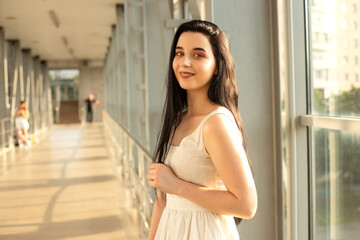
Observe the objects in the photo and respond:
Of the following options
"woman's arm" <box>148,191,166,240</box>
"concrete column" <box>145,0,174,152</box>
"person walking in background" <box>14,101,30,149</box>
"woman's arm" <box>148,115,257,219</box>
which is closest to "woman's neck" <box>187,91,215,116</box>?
"woman's arm" <box>148,115,257,219</box>

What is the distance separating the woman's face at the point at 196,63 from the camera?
1123mm

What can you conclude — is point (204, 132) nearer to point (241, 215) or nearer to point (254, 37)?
point (241, 215)

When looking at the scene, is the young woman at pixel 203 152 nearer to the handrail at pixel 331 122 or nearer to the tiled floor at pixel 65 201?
the handrail at pixel 331 122

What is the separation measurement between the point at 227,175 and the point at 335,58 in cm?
111

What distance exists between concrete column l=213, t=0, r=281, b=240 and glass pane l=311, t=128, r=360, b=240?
0.74ft

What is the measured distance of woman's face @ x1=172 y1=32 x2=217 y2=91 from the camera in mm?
1123

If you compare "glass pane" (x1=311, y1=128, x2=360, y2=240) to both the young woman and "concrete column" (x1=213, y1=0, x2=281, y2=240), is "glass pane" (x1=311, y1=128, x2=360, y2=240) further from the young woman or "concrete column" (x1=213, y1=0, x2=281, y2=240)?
the young woman

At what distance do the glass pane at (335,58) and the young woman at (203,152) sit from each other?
80 centimetres

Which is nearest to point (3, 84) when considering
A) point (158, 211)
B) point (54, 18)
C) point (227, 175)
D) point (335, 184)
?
point (54, 18)

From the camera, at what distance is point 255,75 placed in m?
Result: 2.15

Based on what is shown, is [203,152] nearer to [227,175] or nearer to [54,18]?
[227,175]

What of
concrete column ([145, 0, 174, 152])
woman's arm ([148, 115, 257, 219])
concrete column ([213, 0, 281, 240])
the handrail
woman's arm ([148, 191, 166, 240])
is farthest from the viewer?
concrete column ([145, 0, 174, 152])

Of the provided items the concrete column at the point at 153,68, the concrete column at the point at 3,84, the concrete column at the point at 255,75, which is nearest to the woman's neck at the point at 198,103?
the concrete column at the point at 255,75

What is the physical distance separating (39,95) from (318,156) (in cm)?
1922
